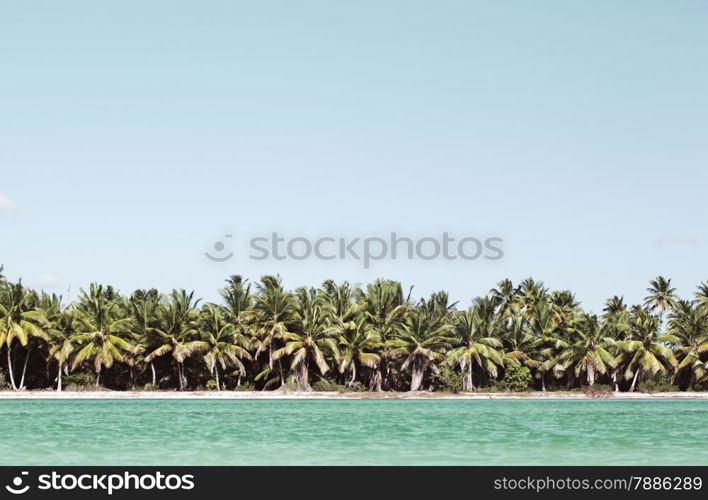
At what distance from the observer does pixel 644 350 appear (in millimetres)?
76062

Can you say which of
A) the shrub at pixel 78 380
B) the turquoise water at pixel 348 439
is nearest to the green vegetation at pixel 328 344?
the shrub at pixel 78 380

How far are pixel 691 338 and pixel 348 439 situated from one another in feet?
178

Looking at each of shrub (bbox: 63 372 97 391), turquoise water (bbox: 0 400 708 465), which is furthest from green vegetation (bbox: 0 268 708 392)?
turquoise water (bbox: 0 400 708 465)

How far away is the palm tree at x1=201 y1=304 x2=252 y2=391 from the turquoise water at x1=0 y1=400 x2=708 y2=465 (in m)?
24.5

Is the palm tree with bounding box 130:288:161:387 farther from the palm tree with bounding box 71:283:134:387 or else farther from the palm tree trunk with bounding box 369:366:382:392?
the palm tree trunk with bounding box 369:366:382:392

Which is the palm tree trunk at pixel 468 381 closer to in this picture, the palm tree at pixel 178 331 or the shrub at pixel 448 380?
the shrub at pixel 448 380

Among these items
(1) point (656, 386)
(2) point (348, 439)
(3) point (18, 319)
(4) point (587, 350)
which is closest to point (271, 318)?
(3) point (18, 319)

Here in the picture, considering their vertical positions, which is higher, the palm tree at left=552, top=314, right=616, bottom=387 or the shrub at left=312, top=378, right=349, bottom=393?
the palm tree at left=552, top=314, right=616, bottom=387

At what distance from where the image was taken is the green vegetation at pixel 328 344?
7212 cm

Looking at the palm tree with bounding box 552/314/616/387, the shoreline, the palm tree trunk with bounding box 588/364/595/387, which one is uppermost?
the palm tree with bounding box 552/314/616/387

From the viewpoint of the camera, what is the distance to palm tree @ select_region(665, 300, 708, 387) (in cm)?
7550

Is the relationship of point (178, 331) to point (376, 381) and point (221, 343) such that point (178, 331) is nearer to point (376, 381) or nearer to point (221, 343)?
point (221, 343)
